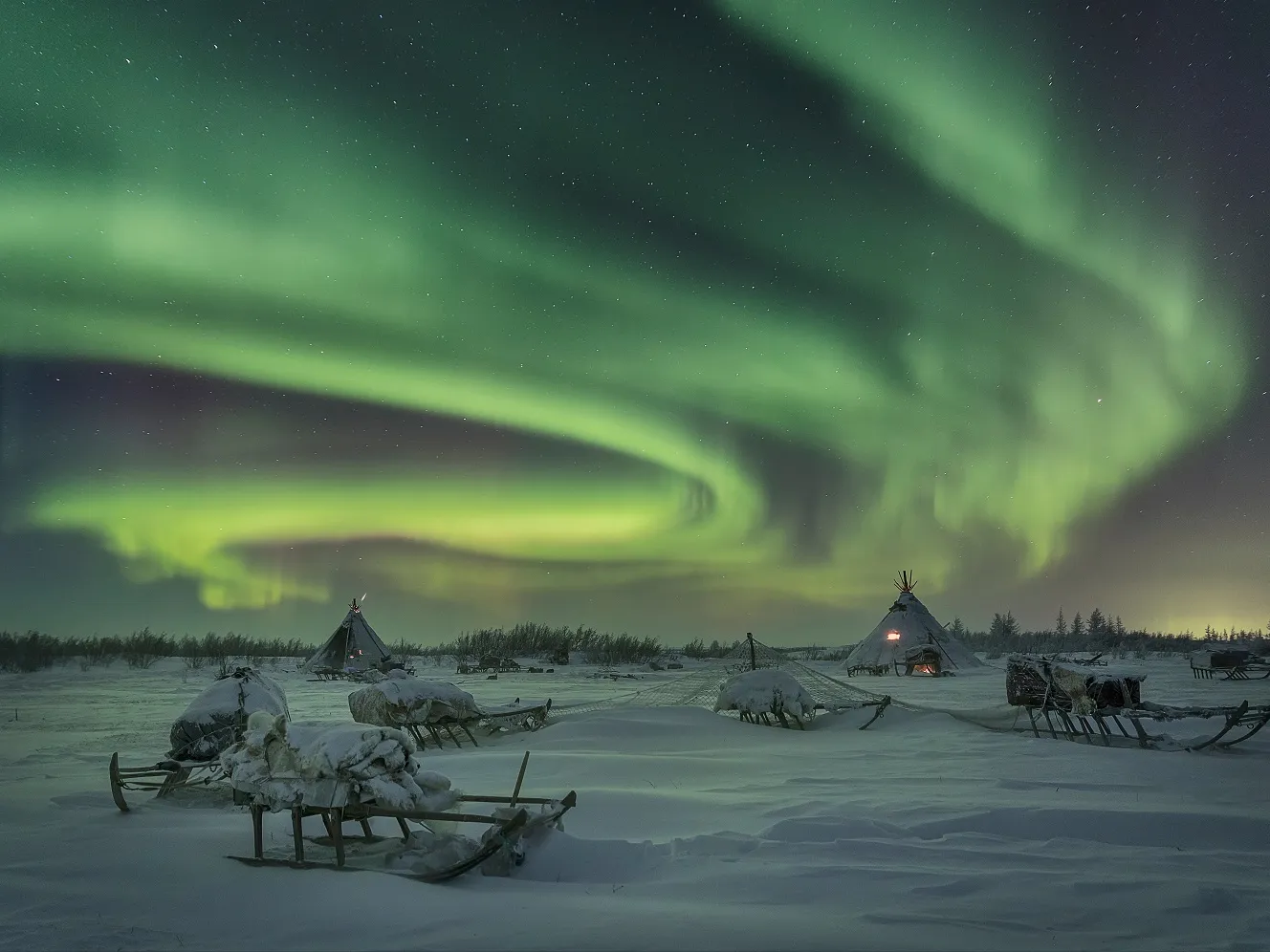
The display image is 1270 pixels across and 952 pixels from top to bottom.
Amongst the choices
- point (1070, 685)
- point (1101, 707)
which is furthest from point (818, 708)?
point (1101, 707)

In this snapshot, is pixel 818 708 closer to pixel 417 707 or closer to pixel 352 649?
pixel 417 707

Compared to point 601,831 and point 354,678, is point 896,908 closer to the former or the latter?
point 601,831

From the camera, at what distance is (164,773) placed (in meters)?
12.8

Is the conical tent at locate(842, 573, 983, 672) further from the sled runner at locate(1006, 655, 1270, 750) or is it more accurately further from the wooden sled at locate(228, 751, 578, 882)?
the wooden sled at locate(228, 751, 578, 882)

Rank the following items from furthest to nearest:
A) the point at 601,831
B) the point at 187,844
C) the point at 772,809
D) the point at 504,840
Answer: the point at 772,809
the point at 601,831
the point at 187,844
the point at 504,840

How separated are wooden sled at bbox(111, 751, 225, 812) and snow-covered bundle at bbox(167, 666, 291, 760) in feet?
2.06

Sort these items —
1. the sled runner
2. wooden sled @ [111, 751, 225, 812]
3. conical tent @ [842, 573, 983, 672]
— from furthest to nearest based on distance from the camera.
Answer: conical tent @ [842, 573, 983, 672]
the sled runner
wooden sled @ [111, 751, 225, 812]

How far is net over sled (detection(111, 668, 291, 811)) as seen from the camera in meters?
13.0

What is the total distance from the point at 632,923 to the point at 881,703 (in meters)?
15.6

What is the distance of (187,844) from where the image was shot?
9.25 metres

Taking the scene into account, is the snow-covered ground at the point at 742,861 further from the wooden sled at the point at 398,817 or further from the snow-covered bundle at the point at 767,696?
the snow-covered bundle at the point at 767,696

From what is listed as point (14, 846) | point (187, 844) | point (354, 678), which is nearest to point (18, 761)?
point (14, 846)

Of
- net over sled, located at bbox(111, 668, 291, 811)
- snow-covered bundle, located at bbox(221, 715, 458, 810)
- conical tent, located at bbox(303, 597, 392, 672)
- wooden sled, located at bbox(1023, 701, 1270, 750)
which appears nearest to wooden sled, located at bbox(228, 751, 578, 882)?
snow-covered bundle, located at bbox(221, 715, 458, 810)

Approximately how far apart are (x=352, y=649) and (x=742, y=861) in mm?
39288
